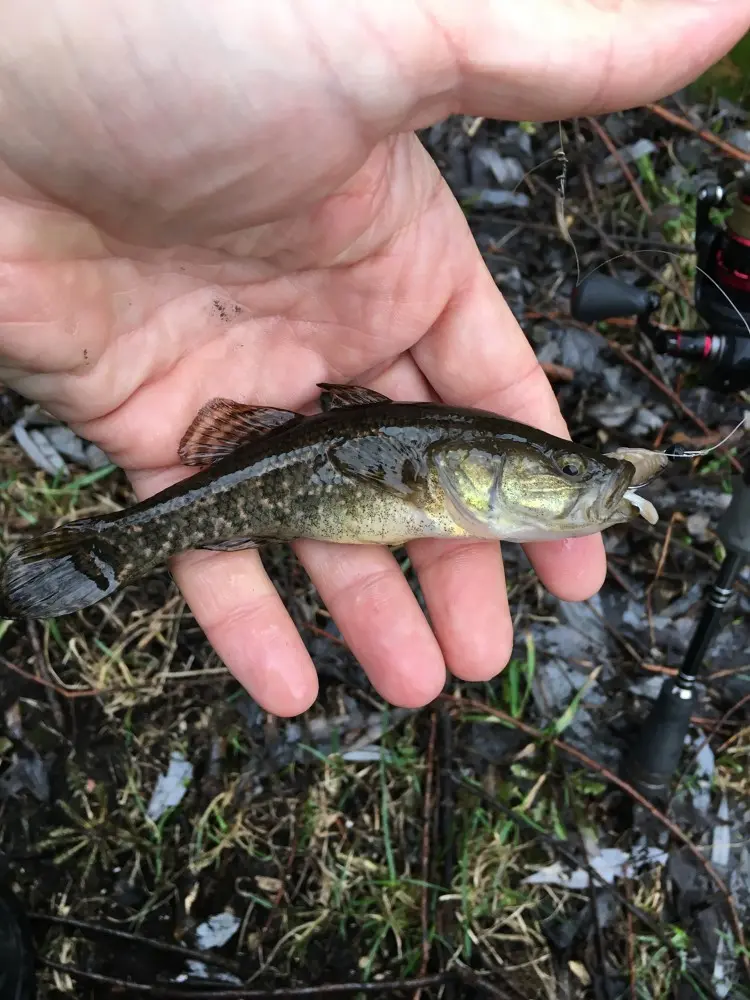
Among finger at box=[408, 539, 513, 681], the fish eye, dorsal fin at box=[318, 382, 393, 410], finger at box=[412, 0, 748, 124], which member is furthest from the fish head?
finger at box=[412, 0, 748, 124]

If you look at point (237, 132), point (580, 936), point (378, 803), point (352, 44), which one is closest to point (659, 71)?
point (352, 44)

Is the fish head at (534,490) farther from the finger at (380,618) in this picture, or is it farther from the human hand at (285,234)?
the finger at (380,618)

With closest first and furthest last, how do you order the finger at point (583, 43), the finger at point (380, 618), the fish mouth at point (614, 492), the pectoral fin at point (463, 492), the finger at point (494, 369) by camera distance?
the finger at point (583, 43) < the fish mouth at point (614, 492) < the pectoral fin at point (463, 492) < the finger at point (380, 618) < the finger at point (494, 369)

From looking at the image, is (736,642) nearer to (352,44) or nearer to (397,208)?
(397,208)

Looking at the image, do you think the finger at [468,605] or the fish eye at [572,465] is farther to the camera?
the finger at [468,605]

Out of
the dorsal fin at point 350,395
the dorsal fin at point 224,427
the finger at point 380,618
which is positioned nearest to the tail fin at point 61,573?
the dorsal fin at point 224,427

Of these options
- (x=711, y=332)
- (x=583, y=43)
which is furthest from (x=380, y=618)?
(x=583, y=43)

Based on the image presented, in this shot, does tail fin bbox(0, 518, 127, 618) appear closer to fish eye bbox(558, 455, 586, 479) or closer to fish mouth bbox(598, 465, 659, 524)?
fish eye bbox(558, 455, 586, 479)
